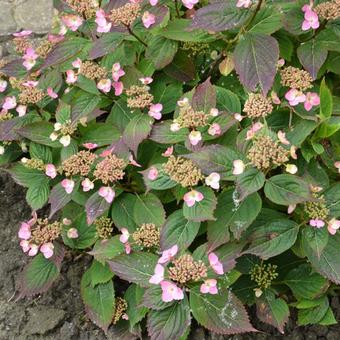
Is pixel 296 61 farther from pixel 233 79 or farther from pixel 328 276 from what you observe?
pixel 328 276

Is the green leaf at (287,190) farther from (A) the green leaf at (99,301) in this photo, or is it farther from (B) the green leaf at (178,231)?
(A) the green leaf at (99,301)

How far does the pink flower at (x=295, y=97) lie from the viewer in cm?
199

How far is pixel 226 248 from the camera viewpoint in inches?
76.5

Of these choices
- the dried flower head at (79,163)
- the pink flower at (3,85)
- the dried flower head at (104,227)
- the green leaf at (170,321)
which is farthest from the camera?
the pink flower at (3,85)

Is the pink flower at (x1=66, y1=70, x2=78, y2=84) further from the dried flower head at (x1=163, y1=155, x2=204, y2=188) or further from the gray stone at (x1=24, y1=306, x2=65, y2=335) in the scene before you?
the gray stone at (x1=24, y1=306, x2=65, y2=335)

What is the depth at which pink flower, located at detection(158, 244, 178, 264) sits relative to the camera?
180 cm

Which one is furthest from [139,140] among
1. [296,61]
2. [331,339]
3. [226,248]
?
[331,339]

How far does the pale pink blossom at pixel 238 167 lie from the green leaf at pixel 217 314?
38cm

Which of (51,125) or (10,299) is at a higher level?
(51,125)

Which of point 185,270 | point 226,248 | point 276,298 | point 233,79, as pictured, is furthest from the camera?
point 233,79

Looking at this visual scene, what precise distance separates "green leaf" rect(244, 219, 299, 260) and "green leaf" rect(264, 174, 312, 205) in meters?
0.16

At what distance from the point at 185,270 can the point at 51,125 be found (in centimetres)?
85

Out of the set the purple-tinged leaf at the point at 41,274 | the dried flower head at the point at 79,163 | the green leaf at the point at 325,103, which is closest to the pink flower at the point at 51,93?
the dried flower head at the point at 79,163

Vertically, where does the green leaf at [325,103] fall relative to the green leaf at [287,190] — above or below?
above
